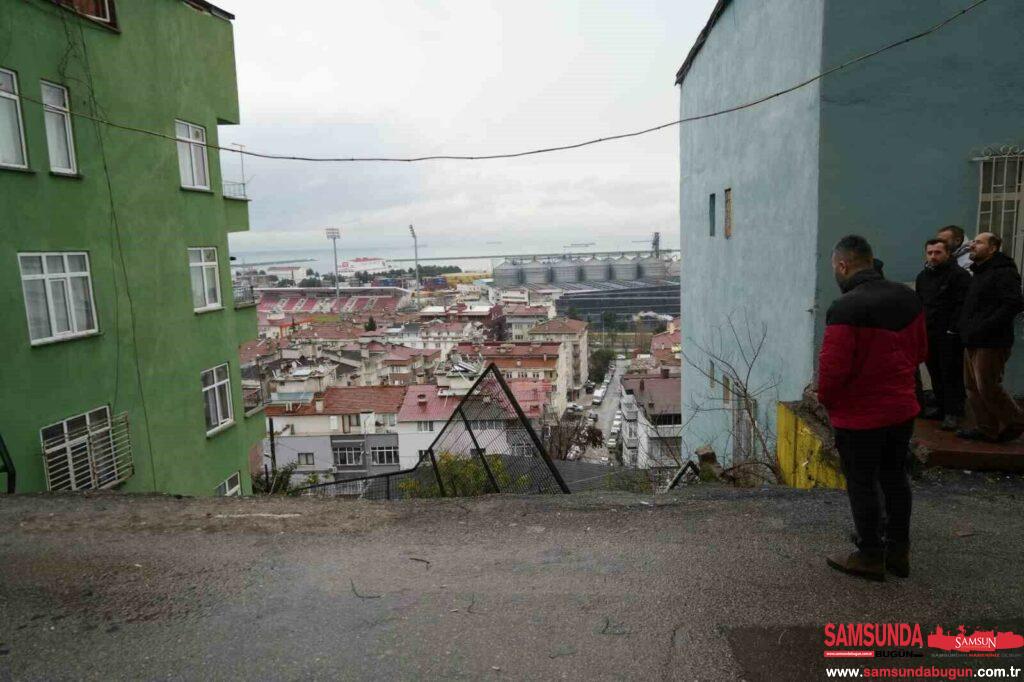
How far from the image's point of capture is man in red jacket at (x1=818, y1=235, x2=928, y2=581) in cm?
335

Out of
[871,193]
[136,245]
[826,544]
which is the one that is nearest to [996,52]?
[871,193]

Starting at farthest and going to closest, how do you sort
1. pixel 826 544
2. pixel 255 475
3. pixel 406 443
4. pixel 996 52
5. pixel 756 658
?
pixel 406 443 → pixel 255 475 → pixel 996 52 → pixel 826 544 → pixel 756 658

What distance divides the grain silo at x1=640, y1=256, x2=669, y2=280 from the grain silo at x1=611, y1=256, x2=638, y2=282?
2186 millimetres

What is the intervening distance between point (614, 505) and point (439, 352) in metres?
52.3

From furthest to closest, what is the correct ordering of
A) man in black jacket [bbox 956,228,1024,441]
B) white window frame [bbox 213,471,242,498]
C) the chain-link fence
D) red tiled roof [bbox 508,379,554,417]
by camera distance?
red tiled roof [bbox 508,379,554,417] → white window frame [bbox 213,471,242,498] → the chain-link fence → man in black jacket [bbox 956,228,1024,441]

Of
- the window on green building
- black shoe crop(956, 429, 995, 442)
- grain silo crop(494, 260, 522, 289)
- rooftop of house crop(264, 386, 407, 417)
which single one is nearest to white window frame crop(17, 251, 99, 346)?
the window on green building

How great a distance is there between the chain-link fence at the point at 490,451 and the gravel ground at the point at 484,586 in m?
1.36

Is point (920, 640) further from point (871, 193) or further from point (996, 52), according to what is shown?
point (996, 52)

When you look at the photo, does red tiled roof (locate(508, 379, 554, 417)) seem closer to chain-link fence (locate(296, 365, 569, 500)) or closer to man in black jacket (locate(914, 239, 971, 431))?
chain-link fence (locate(296, 365, 569, 500))

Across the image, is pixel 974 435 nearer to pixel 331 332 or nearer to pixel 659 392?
pixel 659 392

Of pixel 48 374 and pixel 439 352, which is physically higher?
pixel 48 374

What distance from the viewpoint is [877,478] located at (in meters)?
3.52

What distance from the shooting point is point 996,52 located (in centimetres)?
636

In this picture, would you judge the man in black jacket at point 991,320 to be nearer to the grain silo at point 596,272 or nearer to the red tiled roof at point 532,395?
the red tiled roof at point 532,395
